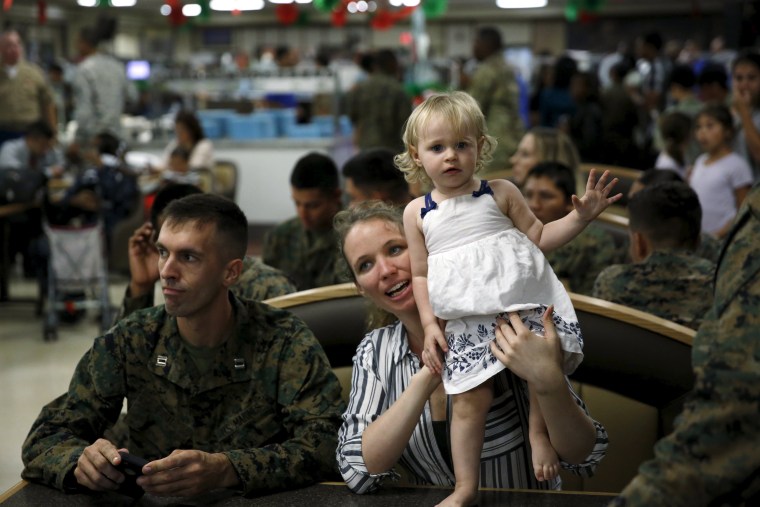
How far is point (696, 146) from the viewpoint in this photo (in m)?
5.93

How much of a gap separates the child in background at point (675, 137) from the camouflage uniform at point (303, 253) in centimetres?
276

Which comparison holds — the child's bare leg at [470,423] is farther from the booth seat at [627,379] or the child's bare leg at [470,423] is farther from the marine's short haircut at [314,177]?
the marine's short haircut at [314,177]

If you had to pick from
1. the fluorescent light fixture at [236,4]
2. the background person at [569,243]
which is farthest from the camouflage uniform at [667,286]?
the fluorescent light fixture at [236,4]

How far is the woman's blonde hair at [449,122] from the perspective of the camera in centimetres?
179

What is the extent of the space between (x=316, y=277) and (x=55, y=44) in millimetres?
20983

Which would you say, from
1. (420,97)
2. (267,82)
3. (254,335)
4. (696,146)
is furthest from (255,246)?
(254,335)

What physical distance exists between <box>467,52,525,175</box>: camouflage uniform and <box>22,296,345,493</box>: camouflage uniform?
4640mm

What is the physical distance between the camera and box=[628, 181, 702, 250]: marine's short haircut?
115 inches

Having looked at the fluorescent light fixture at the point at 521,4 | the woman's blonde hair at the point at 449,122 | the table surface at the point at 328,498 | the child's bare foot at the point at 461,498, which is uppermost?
the fluorescent light fixture at the point at 521,4

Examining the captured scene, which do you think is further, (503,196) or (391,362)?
(391,362)

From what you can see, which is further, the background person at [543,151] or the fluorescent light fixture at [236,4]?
the fluorescent light fixture at [236,4]

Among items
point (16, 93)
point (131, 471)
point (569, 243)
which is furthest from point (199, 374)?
point (16, 93)

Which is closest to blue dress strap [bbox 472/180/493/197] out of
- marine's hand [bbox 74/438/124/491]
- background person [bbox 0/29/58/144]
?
marine's hand [bbox 74/438/124/491]

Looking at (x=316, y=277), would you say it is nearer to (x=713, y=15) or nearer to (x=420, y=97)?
(x=420, y=97)
